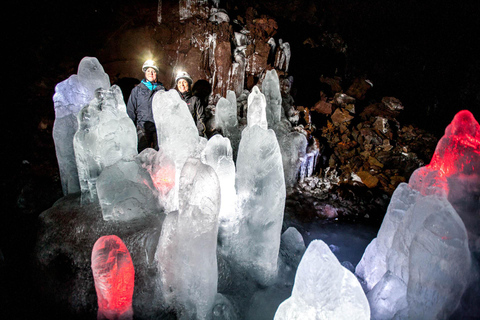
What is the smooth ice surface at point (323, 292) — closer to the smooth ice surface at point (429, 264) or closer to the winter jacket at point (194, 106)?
the smooth ice surface at point (429, 264)

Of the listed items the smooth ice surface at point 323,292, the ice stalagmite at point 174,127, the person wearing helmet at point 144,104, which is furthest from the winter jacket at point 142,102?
the smooth ice surface at point 323,292

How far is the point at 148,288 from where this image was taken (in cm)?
251

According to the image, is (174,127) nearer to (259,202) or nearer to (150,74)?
(259,202)

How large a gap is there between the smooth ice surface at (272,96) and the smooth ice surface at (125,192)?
4.87 m

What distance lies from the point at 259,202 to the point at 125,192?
1.64 metres

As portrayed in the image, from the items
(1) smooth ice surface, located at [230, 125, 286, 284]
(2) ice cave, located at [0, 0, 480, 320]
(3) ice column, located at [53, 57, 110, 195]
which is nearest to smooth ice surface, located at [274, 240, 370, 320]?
(2) ice cave, located at [0, 0, 480, 320]

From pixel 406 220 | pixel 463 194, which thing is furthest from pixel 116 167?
pixel 463 194

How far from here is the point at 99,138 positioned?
10.4 feet

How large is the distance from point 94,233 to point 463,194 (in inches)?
157

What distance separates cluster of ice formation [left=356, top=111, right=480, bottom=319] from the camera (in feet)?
6.34

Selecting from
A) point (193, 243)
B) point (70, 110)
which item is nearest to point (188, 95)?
point (70, 110)

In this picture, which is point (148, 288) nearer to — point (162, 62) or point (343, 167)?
point (343, 167)

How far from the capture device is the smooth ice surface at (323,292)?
63.2 inches

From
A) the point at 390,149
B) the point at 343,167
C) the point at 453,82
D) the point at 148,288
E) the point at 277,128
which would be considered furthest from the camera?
the point at 453,82
